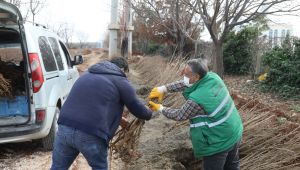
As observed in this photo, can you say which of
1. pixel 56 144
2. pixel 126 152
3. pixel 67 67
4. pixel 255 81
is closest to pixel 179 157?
pixel 126 152

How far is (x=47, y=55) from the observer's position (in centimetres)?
568

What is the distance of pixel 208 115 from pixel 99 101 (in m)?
0.98

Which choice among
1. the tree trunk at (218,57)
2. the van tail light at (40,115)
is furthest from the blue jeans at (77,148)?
the tree trunk at (218,57)

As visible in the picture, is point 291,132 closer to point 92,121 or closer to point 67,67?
point 92,121

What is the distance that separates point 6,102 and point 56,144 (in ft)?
7.97

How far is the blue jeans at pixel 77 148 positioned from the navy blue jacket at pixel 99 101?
6 cm

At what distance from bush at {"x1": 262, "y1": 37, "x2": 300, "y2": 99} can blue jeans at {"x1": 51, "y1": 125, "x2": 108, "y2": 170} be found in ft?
26.2

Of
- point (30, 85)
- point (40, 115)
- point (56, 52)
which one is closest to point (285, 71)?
point (56, 52)

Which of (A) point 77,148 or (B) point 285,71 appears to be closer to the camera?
(A) point 77,148

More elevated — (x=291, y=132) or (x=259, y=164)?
(x=291, y=132)

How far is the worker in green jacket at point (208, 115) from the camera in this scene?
323 cm

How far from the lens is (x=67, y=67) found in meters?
7.16

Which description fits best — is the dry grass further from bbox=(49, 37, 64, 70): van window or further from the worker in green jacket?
bbox=(49, 37, 64, 70): van window

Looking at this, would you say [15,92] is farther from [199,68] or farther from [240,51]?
[240,51]
